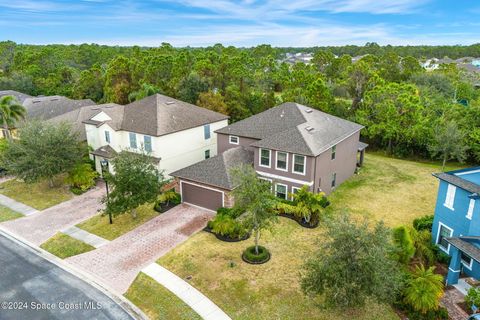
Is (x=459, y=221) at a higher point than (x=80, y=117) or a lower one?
lower

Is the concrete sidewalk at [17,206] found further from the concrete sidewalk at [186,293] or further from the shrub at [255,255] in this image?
the shrub at [255,255]

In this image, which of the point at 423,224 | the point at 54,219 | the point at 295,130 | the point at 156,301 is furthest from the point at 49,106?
the point at 423,224

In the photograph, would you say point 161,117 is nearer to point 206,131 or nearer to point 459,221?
point 206,131

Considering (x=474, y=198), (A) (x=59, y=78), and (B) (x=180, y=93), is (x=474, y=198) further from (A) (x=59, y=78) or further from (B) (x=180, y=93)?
(A) (x=59, y=78)

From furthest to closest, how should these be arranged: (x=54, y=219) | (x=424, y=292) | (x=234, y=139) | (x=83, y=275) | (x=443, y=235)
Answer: (x=234, y=139), (x=54, y=219), (x=443, y=235), (x=83, y=275), (x=424, y=292)

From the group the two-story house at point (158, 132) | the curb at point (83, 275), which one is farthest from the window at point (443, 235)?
the two-story house at point (158, 132)

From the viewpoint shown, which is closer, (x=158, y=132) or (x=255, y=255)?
(x=255, y=255)

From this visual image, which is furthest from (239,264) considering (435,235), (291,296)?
(435,235)

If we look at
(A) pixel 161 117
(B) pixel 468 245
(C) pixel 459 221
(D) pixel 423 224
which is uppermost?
(A) pixel 161 117
